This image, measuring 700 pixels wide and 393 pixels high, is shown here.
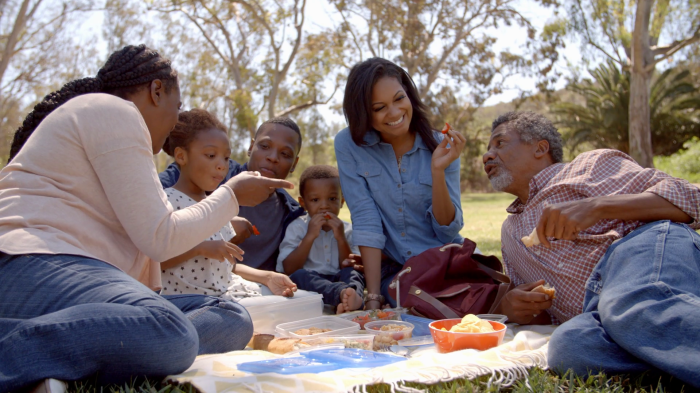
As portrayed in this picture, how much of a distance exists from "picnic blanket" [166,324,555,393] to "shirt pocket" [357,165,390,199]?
183 centimetres

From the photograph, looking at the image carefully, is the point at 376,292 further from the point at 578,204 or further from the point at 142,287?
the point at 142,287

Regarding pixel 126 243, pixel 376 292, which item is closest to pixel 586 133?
pixel 376 292

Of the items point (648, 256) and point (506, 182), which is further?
point (506, 182)

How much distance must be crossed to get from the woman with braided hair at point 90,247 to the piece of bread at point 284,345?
28.2 inches

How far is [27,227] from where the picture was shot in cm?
209

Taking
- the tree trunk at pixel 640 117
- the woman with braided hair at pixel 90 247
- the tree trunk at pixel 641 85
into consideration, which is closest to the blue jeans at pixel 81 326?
the woman with braided hair at pixel 90 247

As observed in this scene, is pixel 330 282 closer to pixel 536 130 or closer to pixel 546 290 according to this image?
pixel 546 290

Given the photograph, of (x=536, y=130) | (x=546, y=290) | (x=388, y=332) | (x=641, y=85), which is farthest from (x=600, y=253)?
(x=641, y=85)

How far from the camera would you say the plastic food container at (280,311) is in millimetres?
3331

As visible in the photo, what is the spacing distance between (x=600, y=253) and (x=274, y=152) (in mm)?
2417

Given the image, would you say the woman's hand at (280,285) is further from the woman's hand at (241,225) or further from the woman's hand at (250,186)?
the woman's hand at (250,186)

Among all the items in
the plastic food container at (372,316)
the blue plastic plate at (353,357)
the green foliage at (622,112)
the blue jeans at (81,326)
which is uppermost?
the green foliage at (622,112)

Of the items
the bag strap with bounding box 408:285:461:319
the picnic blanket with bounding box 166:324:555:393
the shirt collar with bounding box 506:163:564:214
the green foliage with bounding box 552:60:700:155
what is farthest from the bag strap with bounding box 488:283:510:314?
the green foliage with bounding box 552:60:700:155

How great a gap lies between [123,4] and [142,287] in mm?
21071
